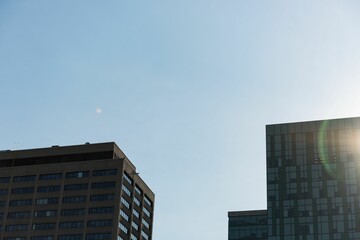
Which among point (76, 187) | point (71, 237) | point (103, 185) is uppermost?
point (103, 185)

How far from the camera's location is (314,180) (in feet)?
576

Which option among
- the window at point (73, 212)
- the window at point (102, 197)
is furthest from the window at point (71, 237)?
the window at point (102, 197)

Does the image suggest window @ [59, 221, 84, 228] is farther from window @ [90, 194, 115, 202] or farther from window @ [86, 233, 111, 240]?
window @ [90, 194, 115, 202]

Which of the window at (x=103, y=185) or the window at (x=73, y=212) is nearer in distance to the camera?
the window at (x=73, y=212)

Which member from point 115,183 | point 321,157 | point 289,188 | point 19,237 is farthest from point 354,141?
point 19,237

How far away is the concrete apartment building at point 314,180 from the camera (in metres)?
170

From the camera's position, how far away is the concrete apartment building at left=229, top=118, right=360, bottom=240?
170250 mm

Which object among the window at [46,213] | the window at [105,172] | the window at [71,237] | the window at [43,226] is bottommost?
the window at [71,237]

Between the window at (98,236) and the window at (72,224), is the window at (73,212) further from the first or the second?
Result: the window at (98,236)

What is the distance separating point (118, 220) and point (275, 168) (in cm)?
4490

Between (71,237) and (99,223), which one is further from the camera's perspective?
(71,237)

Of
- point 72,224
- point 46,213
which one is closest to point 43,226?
point 46,213

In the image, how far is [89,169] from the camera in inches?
7849

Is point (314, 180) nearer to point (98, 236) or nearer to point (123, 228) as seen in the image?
point (123, 228)
